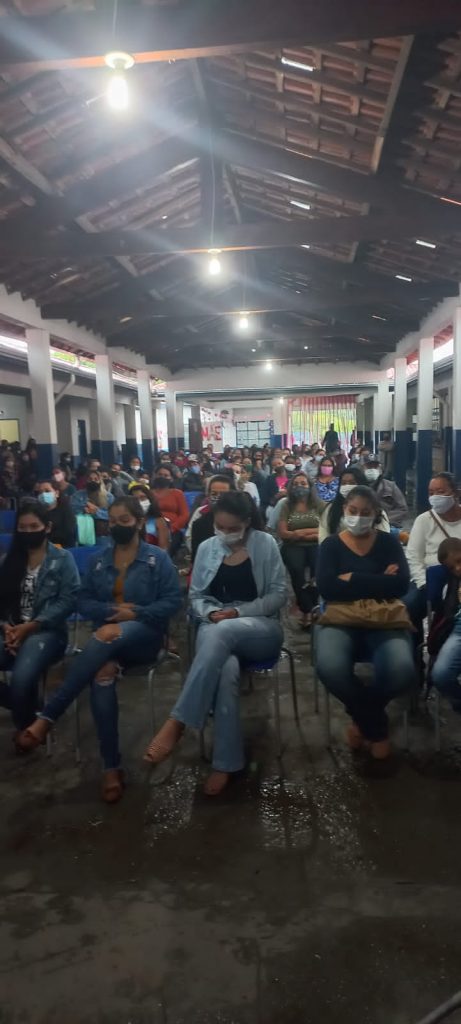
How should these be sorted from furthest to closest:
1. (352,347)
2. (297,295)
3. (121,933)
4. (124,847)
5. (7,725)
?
(352,347) → (297,295) → (7,725) → (124,847) → (121,933)

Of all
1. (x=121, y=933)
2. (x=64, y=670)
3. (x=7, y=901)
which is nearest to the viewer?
(x=121, y=933)

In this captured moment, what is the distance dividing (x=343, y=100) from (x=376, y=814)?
535 centimetres

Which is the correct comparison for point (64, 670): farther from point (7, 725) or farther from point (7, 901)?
point (7, 901)

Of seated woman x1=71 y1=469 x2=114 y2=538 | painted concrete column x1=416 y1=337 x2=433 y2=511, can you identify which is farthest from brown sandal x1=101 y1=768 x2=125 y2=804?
painted concrete column x1=416 y1=337 x2=433 y2=511

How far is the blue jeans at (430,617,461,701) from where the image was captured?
3.10 metres

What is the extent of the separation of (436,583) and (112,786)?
194 centimetres

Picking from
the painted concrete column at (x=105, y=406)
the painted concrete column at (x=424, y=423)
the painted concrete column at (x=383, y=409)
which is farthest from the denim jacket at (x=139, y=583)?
the painted concrete column at (x=383, y=409)

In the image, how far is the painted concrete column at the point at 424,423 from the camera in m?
12.3

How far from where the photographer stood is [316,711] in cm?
390

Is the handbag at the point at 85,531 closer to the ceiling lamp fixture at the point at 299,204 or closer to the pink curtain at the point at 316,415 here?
the ceiling lamp fixture at the point at 299,204

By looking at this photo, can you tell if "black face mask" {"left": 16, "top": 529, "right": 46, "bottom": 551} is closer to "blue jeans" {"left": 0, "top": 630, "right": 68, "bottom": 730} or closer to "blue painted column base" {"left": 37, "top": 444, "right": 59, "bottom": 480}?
"blue jeans" {"left": 0, "top": 630, "right": 68, "bottom": 730}

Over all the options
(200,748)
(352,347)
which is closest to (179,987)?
(200,748)

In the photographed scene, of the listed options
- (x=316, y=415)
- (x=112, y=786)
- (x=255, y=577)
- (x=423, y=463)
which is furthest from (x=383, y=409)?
(x=112, y=786)

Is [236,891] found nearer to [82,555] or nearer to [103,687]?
[103,687]
